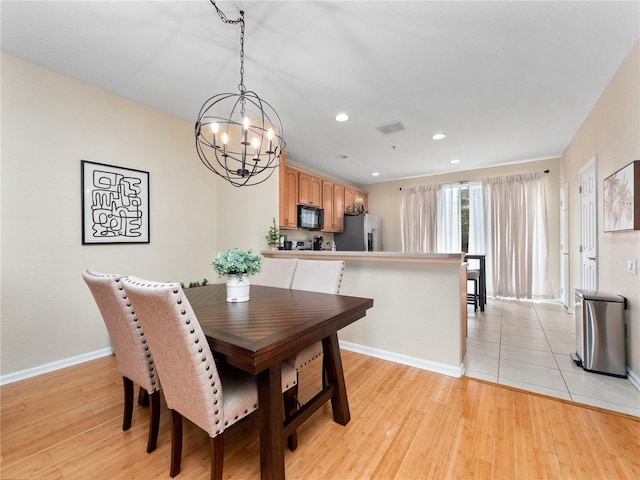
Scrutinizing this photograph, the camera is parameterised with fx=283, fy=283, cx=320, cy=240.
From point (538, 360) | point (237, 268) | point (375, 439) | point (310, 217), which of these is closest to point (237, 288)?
point (237, 268)

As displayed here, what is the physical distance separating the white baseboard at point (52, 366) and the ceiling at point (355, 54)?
8.49 ft

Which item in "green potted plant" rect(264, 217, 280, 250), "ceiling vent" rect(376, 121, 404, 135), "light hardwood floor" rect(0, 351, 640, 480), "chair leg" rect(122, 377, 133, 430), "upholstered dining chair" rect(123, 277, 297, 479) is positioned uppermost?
"ceiling vent" rect(376, 121, 404, 135)

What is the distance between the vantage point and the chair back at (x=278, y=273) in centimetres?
249

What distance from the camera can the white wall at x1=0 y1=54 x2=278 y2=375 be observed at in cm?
231

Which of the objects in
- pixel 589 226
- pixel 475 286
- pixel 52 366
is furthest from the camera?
pixel 475 286

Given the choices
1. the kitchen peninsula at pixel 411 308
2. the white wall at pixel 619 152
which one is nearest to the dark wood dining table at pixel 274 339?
the kitchen peninsula at pixel 411 308

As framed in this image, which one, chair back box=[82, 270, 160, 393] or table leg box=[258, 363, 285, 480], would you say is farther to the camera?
chair back box=[82, 270, 160, 393]

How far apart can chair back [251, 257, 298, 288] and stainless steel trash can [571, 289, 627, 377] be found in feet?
8.34

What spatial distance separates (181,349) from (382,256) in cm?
192

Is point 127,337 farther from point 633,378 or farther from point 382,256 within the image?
point 633,378

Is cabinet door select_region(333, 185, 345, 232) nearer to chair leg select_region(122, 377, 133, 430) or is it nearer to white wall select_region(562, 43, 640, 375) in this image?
white wall select_region(562, 43, 640, 375)

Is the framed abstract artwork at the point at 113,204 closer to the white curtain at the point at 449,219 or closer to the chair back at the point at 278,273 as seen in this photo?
the chair back at the point at 278,273

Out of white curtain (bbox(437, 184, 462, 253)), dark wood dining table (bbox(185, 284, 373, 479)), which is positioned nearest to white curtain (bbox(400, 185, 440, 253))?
white curtain (bbox(437, 184, 462, 253))

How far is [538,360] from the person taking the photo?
2.67 metres
